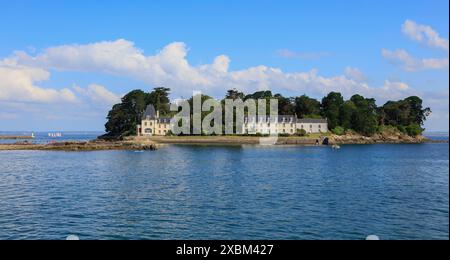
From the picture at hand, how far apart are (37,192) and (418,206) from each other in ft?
122

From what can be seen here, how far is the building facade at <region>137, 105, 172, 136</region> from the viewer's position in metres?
167

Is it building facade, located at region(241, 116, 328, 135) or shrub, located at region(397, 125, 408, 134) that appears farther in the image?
shrub, located at region(397, 125, 408, 134)

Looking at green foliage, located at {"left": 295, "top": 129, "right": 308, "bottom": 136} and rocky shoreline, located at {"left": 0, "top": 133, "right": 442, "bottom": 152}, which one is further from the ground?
green foliage, located at {"left": 295, "top": 129, "right": 308, "bottom": 136}

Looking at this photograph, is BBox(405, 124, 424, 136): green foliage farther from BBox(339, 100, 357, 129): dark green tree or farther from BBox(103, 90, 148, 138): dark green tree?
BBox(103, 90, 148, 138): dark green tree

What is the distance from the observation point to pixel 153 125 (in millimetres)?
168875

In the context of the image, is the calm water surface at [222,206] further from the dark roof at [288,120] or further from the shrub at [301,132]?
the dark roof at [288,120]

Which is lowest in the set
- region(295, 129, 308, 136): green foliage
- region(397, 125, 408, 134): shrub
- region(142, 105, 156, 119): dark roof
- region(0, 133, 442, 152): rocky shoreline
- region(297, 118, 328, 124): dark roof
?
region(0, 133, 442, 152): rocky shoreline

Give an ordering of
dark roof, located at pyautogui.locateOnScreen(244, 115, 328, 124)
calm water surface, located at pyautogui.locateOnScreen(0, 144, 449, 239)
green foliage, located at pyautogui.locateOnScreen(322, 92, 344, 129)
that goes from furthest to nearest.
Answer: green foliage, located at pyautogui.locateOnScreen(322, 92, 344, 129), dark roof, located at pyautogui.locateOnScreen(244, 115, 328, 124), calm water surface, located at pyautogui.locateOnScreen(0, 144, 449, 239)

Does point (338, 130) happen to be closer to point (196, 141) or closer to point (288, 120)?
point (288, 120)

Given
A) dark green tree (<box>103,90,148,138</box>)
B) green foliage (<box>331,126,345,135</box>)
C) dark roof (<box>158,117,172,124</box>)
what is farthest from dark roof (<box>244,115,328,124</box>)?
dark green tree (<box>103,90,148,138</box>)

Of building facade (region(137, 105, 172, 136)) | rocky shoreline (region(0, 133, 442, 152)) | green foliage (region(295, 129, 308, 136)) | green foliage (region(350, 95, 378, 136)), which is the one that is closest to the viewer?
rocky shoreline (region(0, 133, 442, 152))

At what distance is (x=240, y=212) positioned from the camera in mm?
32406
